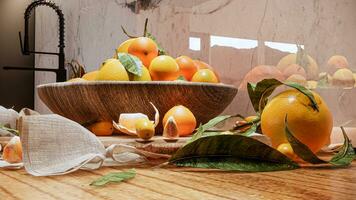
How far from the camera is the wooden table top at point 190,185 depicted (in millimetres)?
344

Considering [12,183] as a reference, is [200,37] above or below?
above

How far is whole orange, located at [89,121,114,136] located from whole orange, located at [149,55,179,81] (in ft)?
0.40

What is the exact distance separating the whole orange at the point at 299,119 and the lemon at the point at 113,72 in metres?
0.35

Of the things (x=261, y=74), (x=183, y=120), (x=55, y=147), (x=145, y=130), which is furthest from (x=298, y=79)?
(x=55, y=147)

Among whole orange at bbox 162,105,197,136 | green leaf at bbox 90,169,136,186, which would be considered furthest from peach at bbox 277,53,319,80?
green leaf at bbox 90,169,136,186

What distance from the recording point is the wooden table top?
34cm

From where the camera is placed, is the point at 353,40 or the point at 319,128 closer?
the point at 319,128

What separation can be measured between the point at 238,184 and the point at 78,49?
1962 mm

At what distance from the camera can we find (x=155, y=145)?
566 millimetres

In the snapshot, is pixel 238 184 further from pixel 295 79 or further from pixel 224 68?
pixel 224 68

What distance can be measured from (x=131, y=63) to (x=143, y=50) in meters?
0.06

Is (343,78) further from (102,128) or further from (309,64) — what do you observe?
(102,128)

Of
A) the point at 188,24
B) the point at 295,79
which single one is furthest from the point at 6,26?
the point at 295,79

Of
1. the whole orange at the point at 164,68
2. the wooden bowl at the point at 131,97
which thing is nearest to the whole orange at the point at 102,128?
the wooden bowl at the point at 131,97
